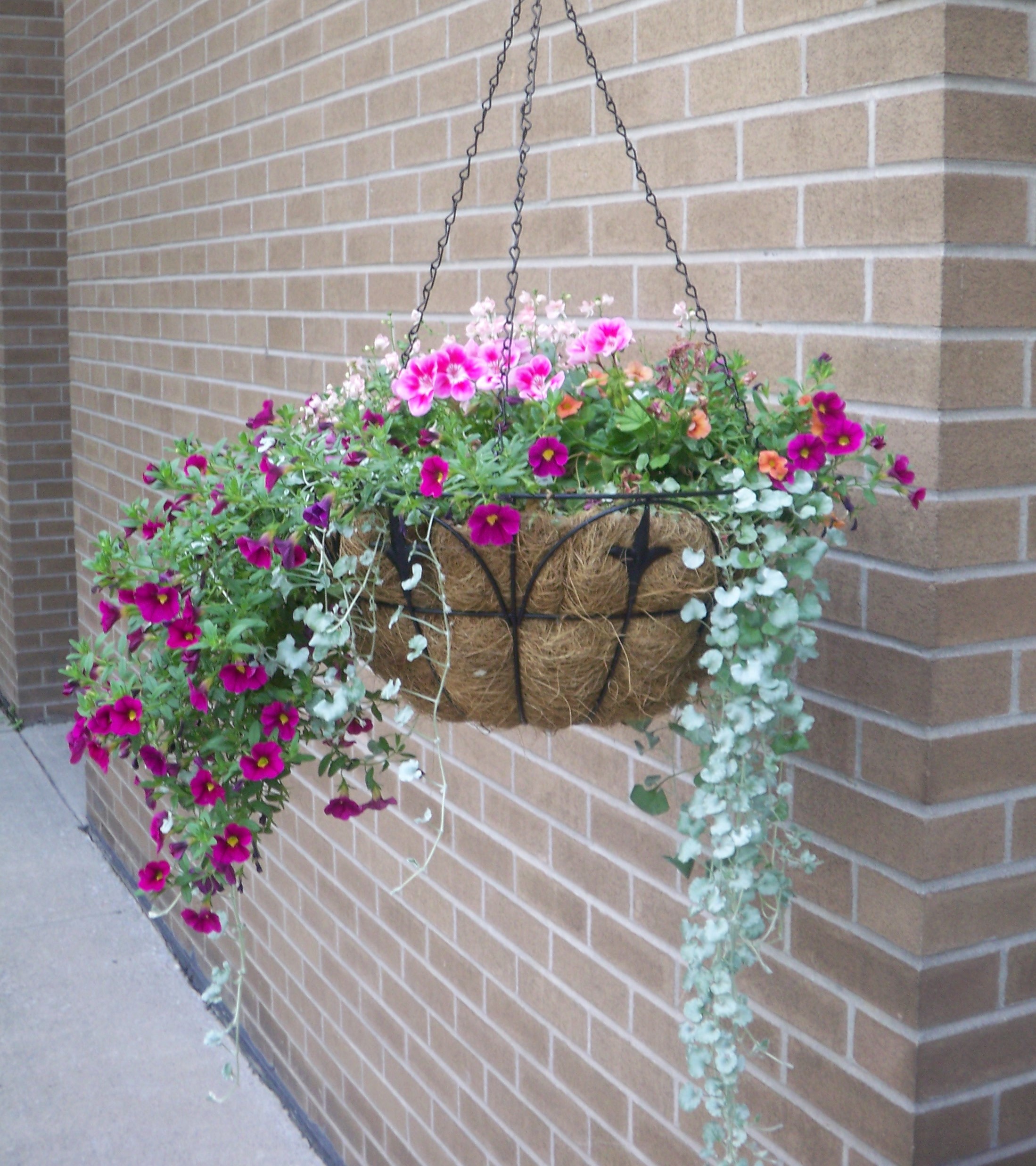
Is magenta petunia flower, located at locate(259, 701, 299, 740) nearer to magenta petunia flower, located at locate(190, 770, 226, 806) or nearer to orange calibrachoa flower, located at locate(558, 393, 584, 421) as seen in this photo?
magenta petunia flower, located at locate(190, 770, 226, 806)

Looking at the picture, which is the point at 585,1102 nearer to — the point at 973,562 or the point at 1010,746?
the point at 1010,746

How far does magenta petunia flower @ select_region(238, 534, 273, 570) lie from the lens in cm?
160

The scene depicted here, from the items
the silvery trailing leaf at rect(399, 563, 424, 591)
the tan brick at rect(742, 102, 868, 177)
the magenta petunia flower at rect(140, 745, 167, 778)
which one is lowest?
the magenta petunia flower at rect(140, 745, 167, 778)

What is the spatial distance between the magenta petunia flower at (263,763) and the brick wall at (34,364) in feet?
18.5

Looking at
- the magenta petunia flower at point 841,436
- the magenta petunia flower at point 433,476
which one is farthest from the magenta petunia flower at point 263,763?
the magenta petunia flower at point 841,436

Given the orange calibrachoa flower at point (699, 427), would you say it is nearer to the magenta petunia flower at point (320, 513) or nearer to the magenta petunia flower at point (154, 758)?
the magenta petunia flower at point (320, 513)

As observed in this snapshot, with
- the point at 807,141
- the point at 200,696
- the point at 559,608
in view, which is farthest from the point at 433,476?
the point at 807,141

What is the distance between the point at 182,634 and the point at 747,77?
1.05 meters

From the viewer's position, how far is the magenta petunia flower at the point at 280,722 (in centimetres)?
168

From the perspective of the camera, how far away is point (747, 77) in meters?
1.90

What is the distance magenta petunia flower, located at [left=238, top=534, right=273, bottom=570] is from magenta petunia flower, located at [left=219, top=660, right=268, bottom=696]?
4.7 inches

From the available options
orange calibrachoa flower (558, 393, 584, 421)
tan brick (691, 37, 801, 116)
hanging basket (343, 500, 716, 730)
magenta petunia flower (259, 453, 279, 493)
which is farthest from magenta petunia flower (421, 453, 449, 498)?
tan brick (691, 37, 801, 116)

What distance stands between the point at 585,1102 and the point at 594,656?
1278 millimetres

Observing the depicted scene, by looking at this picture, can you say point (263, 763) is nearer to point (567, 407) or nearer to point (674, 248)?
point (567, 407)
